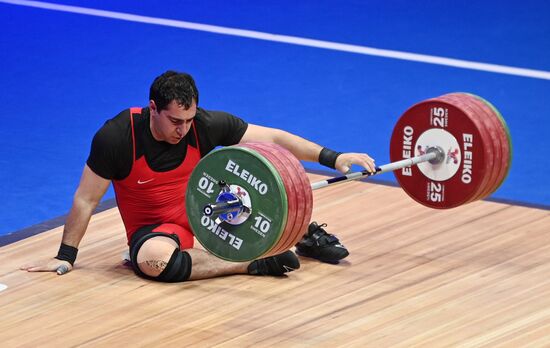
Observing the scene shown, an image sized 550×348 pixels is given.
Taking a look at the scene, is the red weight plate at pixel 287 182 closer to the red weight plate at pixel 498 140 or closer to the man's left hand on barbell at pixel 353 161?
the man's left hand on barbell at pixel 353 161

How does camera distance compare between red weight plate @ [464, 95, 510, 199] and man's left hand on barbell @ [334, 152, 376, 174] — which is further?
red weight plate @ [464, 95, 510, 199]

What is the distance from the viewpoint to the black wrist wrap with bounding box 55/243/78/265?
5.12 m

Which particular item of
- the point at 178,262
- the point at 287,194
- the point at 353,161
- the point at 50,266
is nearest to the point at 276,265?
the point at 178,262

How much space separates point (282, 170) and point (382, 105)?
346 cm

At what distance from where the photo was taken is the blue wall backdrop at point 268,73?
23.1 ft

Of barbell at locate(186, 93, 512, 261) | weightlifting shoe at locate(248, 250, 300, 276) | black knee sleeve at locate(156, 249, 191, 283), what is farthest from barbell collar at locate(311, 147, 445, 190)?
black knee sleeve at locate(156, 249, 191, 283)

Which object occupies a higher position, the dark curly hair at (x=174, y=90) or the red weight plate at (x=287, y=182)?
the dark curly hair at (x=174, y=90)

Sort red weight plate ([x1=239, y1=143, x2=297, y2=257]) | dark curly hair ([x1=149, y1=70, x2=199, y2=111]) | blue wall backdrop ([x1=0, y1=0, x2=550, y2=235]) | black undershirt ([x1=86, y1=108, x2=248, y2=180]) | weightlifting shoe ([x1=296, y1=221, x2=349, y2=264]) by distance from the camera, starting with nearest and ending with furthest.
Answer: red weight plate ([x1=239, y1=143, x2=297, y2=257])
dark curly hair ([x1=149, y1=70, x2=199, y2=111])
black undershirt ([x1=86, y1=108, x2=248, y2=180])
weightlifting shoe ([x1=296, y1=221, x2=349, y2=264])
blue wall backdrop ([x1=0, y1=0, x2=550, y2=235])

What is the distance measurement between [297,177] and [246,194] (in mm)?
197

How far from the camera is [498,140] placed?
504 cm

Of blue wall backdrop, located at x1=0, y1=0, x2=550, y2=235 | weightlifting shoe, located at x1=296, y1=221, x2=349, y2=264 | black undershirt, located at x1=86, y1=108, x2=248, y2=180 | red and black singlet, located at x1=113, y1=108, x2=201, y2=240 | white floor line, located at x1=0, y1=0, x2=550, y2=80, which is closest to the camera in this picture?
black undershirt, located at x1=86, y1=108, x2=248, y2=180

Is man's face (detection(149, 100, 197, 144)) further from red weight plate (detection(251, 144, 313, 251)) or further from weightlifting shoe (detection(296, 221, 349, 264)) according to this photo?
weightlifting shoe (detection(296, 221, 349, 264))

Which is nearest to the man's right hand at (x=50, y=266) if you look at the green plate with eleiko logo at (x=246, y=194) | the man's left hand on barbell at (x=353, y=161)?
the green plate with eleiko logo at (x=246, y=194)

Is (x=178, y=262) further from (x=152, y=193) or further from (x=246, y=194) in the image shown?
(x=246, y=194)
